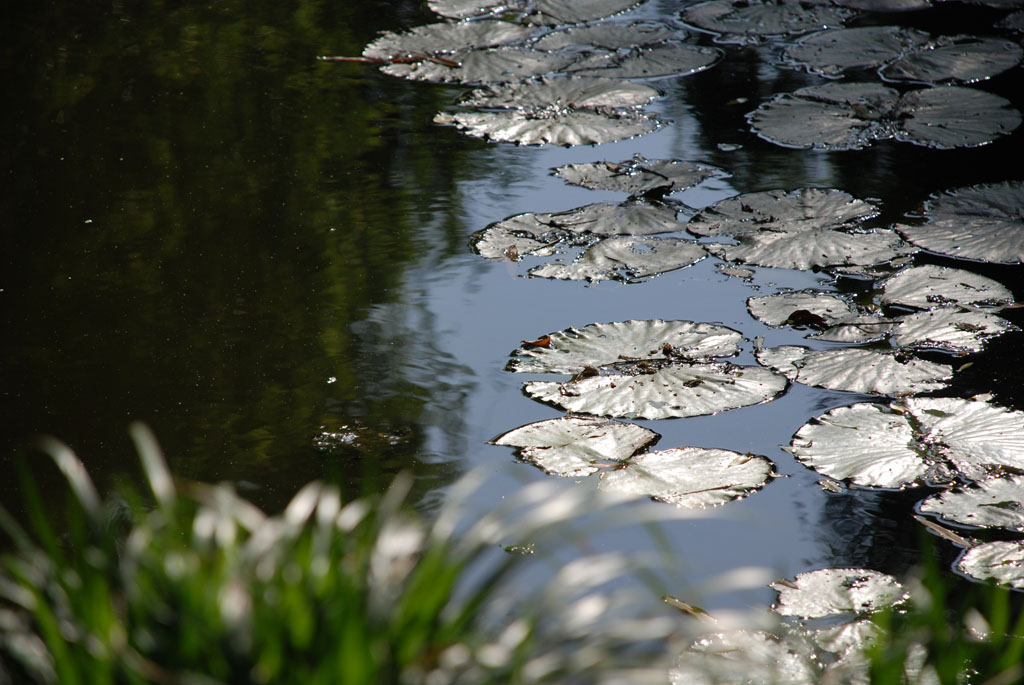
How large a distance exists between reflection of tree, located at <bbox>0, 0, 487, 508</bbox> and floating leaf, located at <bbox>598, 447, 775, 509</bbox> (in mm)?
408

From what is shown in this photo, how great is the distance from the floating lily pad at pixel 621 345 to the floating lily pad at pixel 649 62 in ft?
5.73

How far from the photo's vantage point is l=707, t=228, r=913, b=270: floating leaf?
7.79 feet

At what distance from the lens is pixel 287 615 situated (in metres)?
0.84

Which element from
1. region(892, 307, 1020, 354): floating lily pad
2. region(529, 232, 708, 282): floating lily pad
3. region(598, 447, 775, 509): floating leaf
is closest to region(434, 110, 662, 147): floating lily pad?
region(529, 232, 708, 282): floating lily pad

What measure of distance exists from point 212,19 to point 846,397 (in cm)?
342

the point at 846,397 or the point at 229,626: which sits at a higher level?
the point at 229,626

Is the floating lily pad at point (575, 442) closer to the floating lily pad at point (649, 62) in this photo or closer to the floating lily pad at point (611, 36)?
the floating lily pad at point (649, 62)

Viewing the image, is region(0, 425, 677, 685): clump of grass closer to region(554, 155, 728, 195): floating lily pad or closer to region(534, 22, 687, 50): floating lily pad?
region(554, 155, 728, 195): floating lily pad

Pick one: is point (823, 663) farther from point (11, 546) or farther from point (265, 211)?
point (265, 211)

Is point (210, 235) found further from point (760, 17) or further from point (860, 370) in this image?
point (760, 17)

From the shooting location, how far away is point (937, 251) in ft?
7.80

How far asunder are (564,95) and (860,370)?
1775 mm

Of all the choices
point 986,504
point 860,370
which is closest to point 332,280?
point 860,370

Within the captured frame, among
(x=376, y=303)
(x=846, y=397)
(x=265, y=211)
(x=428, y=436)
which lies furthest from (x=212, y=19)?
(x=846, y=397)
